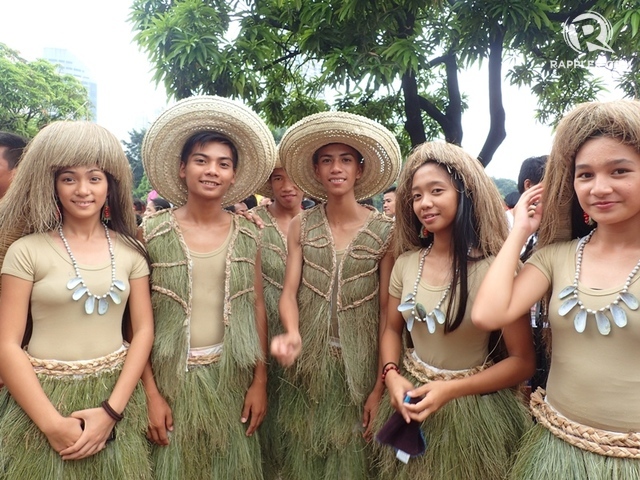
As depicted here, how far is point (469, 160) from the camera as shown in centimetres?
203

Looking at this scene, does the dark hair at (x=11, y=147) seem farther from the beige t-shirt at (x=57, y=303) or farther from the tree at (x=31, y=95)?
the tree at (x=31, y=95)

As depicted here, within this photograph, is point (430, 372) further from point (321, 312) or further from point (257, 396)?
point (257, 396)

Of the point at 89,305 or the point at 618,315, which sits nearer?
the point at 618,315

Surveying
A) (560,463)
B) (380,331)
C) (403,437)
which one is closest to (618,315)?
(560,463)

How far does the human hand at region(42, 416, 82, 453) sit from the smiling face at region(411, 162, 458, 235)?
152 centimetres

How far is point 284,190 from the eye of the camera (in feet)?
11.9

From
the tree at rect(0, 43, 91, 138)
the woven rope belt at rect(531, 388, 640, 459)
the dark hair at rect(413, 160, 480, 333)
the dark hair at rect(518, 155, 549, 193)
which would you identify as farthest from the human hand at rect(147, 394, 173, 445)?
the tree at rect(0, 43, 91, 138)

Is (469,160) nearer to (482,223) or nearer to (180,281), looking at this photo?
(482,223)

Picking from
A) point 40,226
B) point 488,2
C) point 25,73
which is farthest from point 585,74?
point 25,73

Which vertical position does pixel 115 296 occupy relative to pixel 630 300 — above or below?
below

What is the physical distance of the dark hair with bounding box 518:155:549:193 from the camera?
3.34m

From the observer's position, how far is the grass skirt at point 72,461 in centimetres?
185

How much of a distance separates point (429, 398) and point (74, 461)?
1.31 m

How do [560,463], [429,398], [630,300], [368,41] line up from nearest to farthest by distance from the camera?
1. [630,300]
2. [560,463]
3. [429,398]
4. [368,41]
